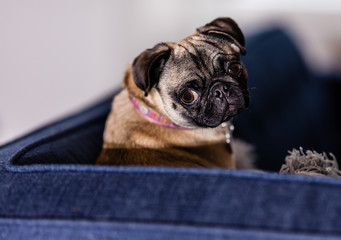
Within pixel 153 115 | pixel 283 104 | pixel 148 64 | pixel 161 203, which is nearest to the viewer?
pixel 161 203

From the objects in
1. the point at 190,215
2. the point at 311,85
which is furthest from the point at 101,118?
the point at 311,85

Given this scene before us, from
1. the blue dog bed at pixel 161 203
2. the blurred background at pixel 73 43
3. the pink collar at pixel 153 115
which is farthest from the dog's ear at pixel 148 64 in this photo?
the blurred background at pixel 73 43

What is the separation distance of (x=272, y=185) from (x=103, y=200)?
0.91 ft

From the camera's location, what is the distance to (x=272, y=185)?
25.2 inches

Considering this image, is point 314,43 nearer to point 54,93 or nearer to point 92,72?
point 92,72

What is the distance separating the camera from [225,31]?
108 cm

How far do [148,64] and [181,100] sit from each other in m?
0.14

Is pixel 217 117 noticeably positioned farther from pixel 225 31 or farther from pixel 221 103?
pixel 225 31

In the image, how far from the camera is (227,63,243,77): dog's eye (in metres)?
1.07

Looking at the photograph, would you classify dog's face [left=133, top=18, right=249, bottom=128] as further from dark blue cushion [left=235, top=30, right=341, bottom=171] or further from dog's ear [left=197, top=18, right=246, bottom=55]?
dark blue cushion [left=235, top=30, right=341, bottom=171]

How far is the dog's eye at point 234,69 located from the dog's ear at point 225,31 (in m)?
0.05

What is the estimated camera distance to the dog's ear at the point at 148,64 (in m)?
1.02

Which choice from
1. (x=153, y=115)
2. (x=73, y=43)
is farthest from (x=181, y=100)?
(x=73, y=43)

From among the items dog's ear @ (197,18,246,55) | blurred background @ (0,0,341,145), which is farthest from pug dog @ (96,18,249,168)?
blurred background @ (0,0,341,145)
